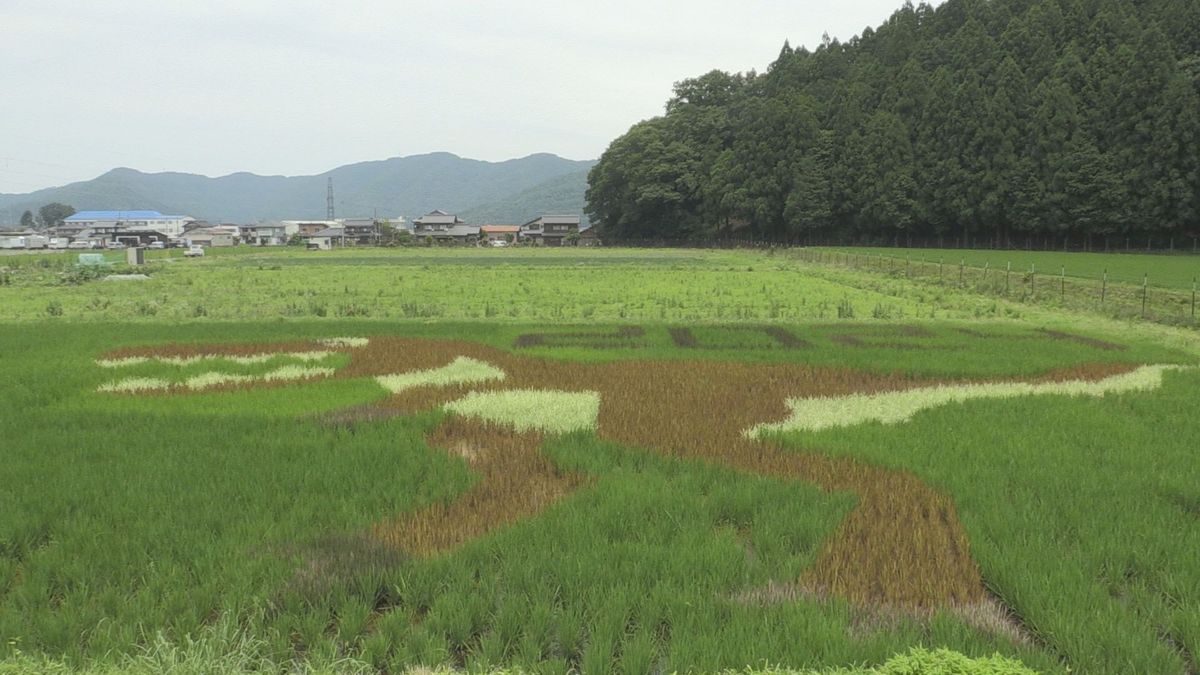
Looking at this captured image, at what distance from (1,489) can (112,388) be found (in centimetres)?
482

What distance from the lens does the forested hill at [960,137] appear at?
48656mm

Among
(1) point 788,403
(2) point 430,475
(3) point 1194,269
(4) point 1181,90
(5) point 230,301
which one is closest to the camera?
(2) point 430,475

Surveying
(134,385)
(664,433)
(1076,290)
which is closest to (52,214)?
(134,385)

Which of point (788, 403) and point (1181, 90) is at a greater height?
point (1181, 90)

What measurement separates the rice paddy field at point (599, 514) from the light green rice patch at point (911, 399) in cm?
7

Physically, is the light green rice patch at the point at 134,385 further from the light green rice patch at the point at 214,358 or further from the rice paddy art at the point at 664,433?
the rice paddy art at the point at 664,433

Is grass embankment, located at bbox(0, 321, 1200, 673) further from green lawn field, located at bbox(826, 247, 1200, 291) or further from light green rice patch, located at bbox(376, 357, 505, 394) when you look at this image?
green lawn field, located at bbox(826, 247, 1200, 291)

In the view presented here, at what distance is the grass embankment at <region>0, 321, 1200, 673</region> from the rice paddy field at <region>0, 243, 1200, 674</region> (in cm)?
3

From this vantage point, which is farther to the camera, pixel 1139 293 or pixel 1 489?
pixel 1139 293

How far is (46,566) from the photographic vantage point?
4.56m

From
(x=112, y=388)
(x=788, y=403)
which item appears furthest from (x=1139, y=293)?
(x=112, y=388)

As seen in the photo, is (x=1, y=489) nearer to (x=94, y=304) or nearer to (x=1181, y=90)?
(x=94, y=304)

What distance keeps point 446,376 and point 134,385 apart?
4.49m

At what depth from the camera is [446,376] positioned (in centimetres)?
1169
